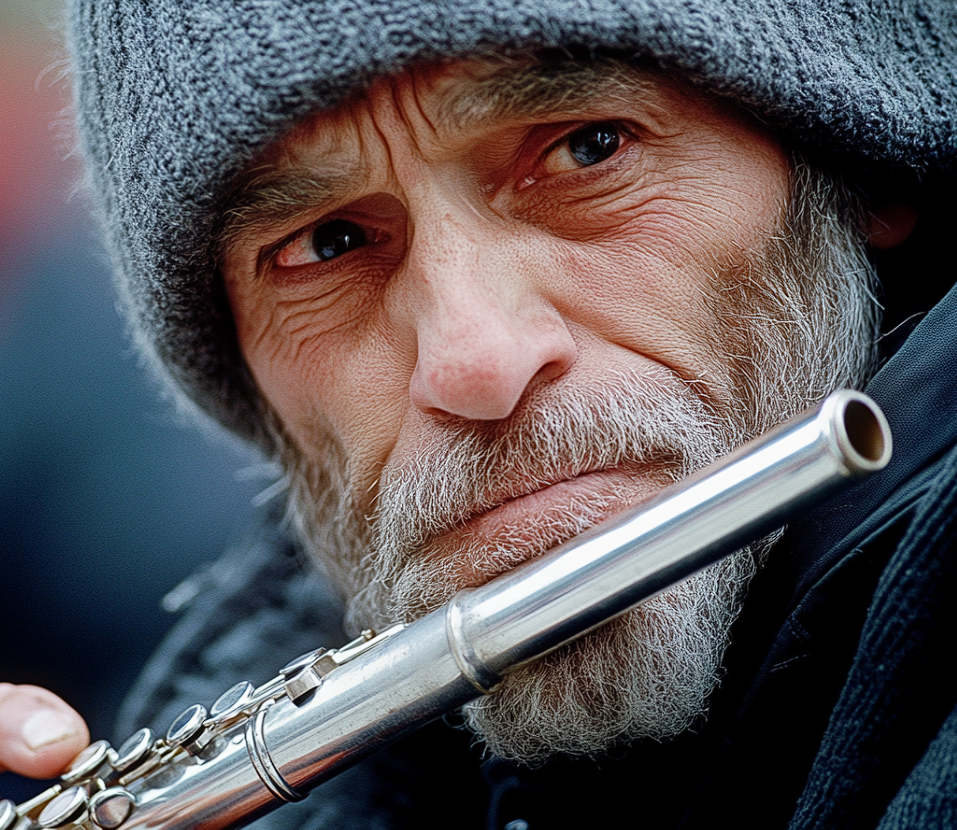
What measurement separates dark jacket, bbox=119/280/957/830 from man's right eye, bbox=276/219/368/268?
2.19 feet

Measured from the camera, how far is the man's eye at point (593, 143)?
1117 millimetres

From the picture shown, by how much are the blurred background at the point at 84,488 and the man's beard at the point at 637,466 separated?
160 centimetres

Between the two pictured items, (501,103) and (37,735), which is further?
(37,735)

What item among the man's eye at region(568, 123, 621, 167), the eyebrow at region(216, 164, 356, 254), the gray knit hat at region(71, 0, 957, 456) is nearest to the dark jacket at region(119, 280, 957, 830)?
the gray knit hat at region(71, 0, 957, 456)

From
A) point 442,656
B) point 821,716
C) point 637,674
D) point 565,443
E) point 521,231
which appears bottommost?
point 821,716

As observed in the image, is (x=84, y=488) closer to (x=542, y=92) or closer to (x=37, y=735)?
(x=37, y=735)

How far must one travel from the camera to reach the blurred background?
2.57 m

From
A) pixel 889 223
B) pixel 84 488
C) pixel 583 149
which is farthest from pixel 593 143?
pixel 84 488

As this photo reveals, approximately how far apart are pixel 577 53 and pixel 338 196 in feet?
1.07

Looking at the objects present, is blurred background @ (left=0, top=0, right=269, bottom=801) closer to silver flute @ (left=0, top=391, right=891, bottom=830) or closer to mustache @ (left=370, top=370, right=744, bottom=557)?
silver flute @ (left=0, top=391, right=891, bottom=830)

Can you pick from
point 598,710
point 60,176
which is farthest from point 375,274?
point 60,176

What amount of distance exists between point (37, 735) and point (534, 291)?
863 millimetres

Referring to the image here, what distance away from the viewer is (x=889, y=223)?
4.10 ft

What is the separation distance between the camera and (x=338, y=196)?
3.64 feet
